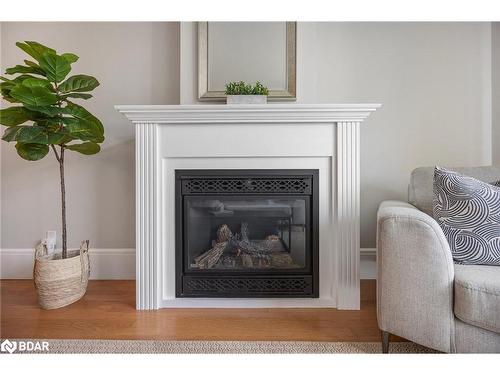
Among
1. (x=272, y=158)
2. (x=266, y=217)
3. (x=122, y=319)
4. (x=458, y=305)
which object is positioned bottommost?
(x=122, y=319)

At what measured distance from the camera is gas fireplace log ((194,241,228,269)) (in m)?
1.87

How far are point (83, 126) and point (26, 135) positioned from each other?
273mm

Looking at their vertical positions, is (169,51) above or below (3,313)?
above

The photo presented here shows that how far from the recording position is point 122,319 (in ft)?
5.54

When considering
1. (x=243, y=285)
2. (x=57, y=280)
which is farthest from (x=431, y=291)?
(x=57, y=280)

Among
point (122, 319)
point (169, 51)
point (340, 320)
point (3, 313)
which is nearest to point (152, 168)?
point (122, 319)

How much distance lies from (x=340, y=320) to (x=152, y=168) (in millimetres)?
1300

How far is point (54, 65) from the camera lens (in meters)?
1.69

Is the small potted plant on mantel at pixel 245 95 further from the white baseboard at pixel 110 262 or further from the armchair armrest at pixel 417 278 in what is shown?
the white baseboard at pixel 110 262

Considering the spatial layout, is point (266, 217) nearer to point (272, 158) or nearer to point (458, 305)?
point (272, 158)
